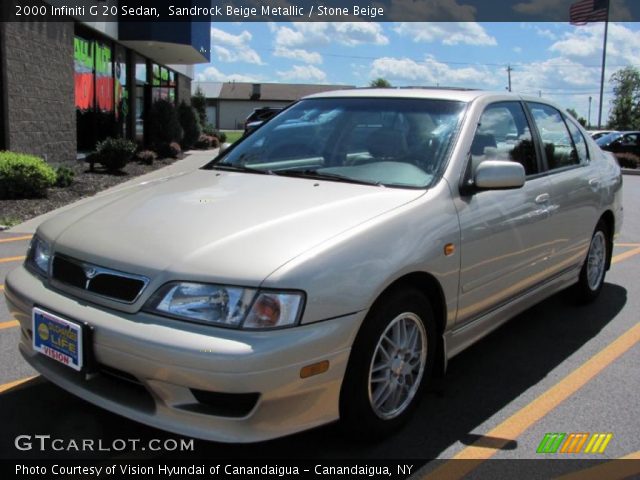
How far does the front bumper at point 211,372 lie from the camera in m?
Result: 2.36

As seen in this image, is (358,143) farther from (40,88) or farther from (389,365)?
(40,88)

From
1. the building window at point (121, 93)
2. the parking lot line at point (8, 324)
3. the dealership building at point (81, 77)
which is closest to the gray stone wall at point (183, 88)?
the dealership building at point (81, 77)

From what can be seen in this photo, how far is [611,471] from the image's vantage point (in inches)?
113

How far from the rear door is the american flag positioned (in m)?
29.0

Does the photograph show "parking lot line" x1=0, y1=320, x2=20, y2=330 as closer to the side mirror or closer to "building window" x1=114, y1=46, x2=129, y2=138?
the side mirror

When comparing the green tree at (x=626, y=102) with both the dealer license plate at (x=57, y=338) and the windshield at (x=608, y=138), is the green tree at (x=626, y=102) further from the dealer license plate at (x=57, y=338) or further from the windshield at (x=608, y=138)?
the dealer license plate at (x=57, y=338)

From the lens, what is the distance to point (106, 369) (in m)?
2.63

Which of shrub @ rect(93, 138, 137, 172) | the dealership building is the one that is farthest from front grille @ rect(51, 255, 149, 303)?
shrub @ rect(93, 138, 137, 172)

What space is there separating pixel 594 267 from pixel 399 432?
3.08m

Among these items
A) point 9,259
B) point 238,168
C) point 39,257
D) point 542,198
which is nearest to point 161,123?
point 9,259

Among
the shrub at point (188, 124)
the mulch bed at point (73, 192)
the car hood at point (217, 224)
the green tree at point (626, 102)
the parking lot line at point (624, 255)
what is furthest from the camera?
the green tree at point (626, 102)

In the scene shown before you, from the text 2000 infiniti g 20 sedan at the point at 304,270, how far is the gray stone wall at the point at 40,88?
8.49 metres

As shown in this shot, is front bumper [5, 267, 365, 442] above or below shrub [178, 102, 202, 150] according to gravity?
below

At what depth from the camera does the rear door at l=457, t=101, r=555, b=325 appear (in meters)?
3.40
